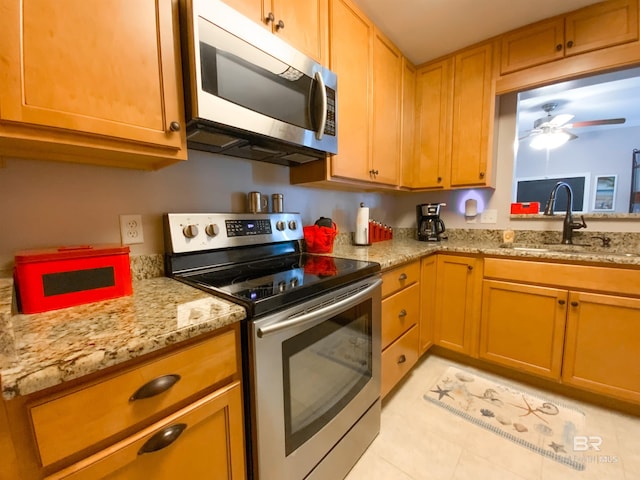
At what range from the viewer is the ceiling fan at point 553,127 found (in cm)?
287

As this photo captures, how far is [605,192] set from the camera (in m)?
4.11

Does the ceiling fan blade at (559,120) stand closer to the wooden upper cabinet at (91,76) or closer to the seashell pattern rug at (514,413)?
the seashell pattern rug at (514,413)

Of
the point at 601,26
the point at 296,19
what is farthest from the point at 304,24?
the point at 601,26

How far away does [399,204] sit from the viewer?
2.73 metres

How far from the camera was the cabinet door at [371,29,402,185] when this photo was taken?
1.82m

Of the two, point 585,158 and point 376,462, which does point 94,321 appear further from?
point 585,158

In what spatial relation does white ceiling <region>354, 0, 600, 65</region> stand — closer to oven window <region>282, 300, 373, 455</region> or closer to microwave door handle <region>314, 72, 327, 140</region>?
microwave door handle <region>314, 72, 327, 140</region>

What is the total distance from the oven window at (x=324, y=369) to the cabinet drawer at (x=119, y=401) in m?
0.22

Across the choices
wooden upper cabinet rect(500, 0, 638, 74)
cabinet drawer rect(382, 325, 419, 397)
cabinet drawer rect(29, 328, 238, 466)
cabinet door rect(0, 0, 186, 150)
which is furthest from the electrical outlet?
wooden upper cabinet rect(500, 0, 638, 74)

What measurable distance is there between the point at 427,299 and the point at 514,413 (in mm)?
763

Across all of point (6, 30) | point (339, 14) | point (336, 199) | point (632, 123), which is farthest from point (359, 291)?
point (632, 123)

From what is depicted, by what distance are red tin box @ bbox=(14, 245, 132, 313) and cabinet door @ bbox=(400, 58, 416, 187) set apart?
6.43 ft

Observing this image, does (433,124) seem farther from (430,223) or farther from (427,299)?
(427,299)

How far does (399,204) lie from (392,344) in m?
1.57
